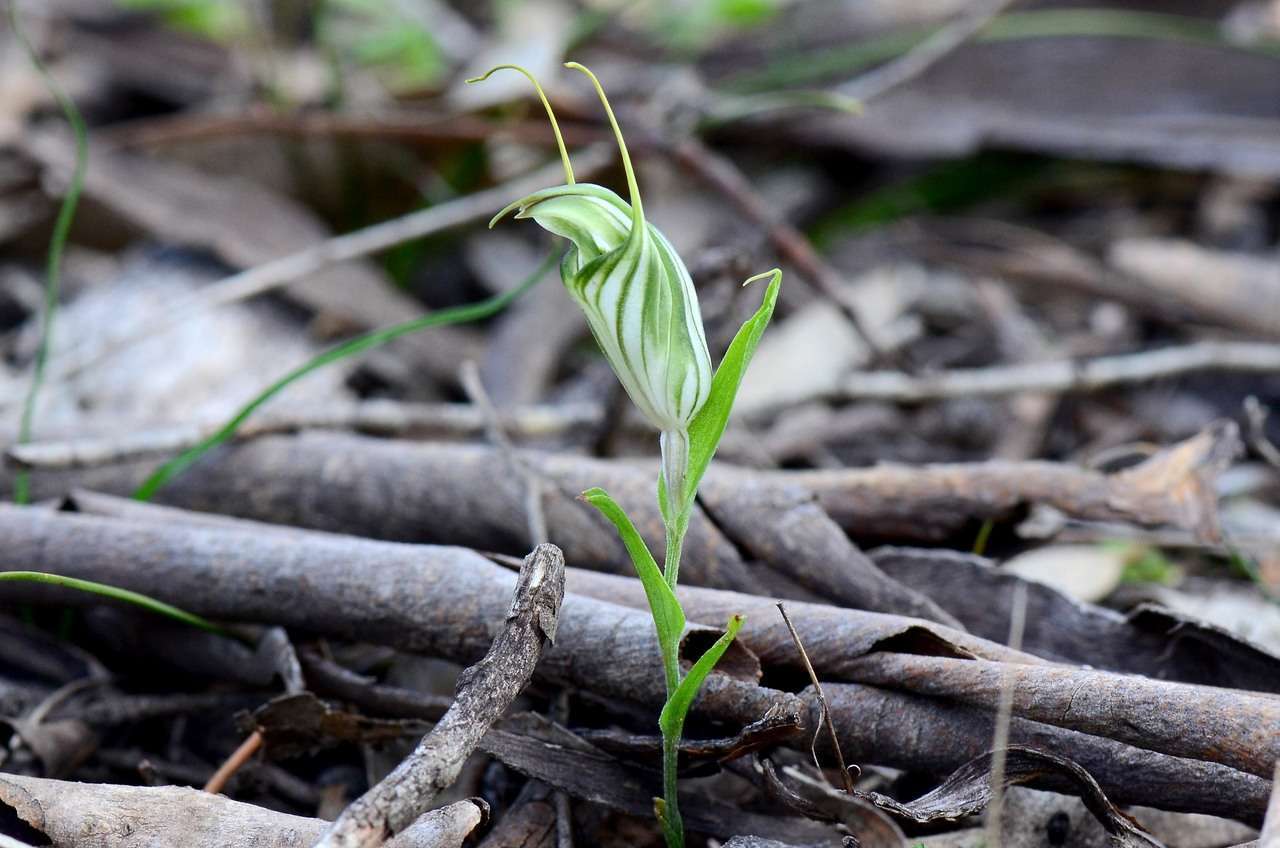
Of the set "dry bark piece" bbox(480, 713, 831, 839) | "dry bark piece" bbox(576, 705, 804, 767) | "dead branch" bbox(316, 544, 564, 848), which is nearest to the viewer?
"dead branch" bbox(316, 544, 564, 848)

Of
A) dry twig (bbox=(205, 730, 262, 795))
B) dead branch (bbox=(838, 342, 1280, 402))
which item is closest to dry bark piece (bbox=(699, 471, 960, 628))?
dry twig (bbox=(205, 730, 262, 795))

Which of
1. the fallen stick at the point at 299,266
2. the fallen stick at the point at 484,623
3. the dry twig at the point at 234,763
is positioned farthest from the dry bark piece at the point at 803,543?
the fallen stick at the point at 299,266

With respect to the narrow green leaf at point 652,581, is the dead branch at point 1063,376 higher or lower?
lower

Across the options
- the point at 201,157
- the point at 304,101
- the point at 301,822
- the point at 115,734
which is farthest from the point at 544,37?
the point at 301,822

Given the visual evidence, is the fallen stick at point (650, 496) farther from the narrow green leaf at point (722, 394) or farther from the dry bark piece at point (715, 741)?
the narrow green leaf at point (722, 394)

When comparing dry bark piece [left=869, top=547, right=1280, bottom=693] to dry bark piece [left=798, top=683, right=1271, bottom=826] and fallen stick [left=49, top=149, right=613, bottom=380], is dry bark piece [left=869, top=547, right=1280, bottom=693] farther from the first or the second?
fallen stick [left=49, top=149, right=613, bottom=380]

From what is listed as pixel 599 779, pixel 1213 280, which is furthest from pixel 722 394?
pixel 1213 280

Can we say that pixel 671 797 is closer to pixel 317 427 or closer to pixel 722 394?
pixel 722 394
